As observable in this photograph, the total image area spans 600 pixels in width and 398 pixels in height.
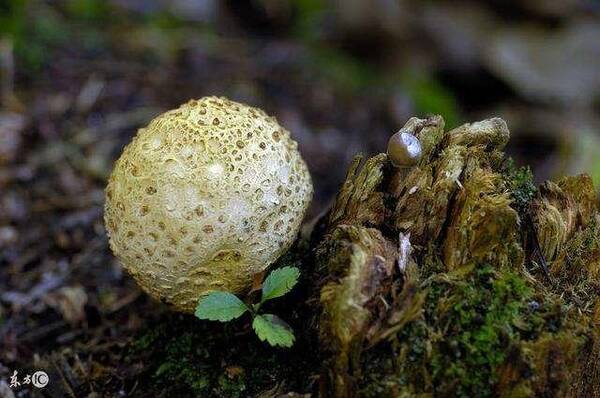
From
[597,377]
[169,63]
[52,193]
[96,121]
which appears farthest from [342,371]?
[169,63]

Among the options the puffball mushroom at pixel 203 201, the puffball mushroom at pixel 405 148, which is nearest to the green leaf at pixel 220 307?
the puffball mushroom at pixel 203 201

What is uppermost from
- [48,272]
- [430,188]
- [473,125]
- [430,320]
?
[473,125]

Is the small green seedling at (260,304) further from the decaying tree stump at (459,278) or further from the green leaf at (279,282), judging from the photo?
the decaying tree stump at (459,278)

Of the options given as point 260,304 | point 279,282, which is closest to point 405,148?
point 279,282

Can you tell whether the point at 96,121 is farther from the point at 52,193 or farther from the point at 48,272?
the point at 48,272

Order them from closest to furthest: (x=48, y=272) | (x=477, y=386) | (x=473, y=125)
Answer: (x=477, y=386), (x=473, y=125), (x=48, y=272)

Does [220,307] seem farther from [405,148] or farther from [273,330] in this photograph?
[405,148]

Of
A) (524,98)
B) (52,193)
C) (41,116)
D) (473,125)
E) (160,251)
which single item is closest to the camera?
(160,251)

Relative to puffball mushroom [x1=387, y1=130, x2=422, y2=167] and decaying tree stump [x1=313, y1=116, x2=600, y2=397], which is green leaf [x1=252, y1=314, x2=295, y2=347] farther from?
puffball mushroom [x1=387, y1=130, x2=422, y2=167]
